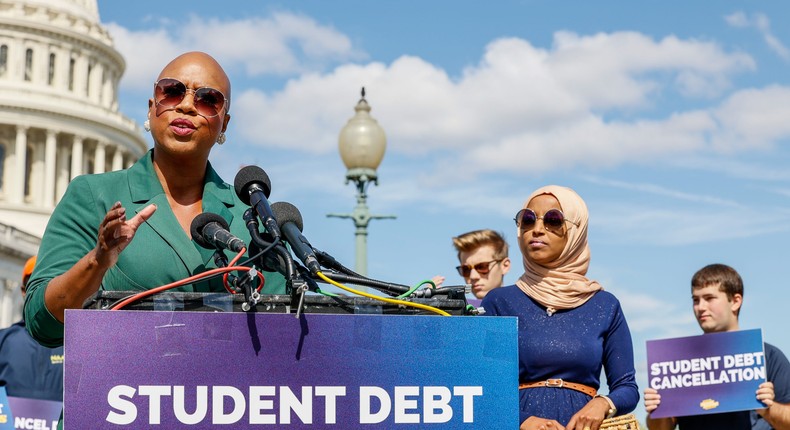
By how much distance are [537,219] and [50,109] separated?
7243 cm

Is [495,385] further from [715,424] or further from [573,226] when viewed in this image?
[715,424]

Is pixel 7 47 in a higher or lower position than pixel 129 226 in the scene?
higher

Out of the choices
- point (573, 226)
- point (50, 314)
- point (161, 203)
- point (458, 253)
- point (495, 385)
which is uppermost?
point (458, 253)

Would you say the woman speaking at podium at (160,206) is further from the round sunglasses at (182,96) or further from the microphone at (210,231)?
the microphone at (210,231)

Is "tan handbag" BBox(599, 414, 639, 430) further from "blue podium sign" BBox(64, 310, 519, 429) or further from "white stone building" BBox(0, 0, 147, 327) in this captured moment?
"white stone building" BBox(0, 0, 147, 327)

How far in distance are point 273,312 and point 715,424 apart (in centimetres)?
413

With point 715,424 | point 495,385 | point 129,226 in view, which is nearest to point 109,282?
point 129,226

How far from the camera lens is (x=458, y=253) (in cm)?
756

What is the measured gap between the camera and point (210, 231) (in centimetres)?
316

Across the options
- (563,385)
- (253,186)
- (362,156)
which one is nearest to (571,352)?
(563,385)

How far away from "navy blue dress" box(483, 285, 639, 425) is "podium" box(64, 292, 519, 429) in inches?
69.4

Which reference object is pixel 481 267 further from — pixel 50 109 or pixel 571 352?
pixel 50 109

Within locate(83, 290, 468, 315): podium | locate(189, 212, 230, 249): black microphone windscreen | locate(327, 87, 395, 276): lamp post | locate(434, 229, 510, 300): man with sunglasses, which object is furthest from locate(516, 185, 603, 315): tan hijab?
locate(327, 87, 395, 276): lamp post

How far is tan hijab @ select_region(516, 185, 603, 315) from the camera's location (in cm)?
474
